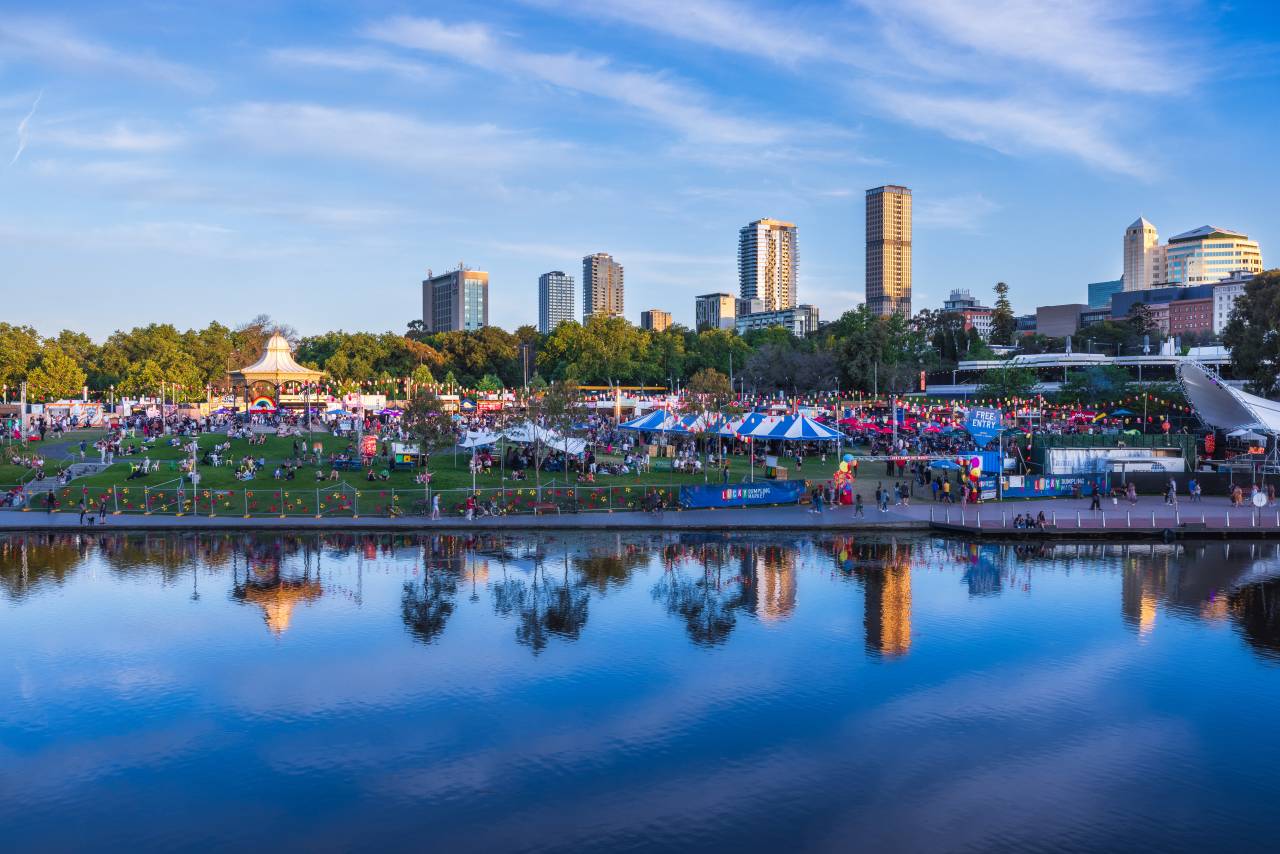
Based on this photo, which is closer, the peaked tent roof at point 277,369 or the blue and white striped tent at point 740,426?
the blue and white striped tent at point 740,426

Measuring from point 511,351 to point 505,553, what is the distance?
103378mm

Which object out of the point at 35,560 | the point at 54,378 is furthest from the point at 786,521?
the point at 54,378

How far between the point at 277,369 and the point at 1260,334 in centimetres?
7445

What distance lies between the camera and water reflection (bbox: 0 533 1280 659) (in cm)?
2670

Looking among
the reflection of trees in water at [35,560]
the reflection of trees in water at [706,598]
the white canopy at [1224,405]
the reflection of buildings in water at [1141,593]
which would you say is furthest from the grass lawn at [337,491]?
the white canopy at [1224,405]

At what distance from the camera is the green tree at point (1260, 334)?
6700 cm

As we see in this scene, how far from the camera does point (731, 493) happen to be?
43.3 m

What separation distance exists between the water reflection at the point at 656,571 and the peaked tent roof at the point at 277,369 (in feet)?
132

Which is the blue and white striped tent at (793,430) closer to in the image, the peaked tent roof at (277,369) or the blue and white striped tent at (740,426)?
the blue and white striped tent at (740,426)

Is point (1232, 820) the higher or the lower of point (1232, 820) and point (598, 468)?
the lower

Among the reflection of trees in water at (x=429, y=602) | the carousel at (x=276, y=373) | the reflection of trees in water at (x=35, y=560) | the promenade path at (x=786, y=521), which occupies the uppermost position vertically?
the carousel at (x=276, y=373)

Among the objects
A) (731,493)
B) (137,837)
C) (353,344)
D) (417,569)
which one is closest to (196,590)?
(417,569)

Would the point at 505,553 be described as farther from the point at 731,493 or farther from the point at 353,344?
the point at 353,344

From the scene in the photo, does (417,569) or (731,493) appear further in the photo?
(731,493)
